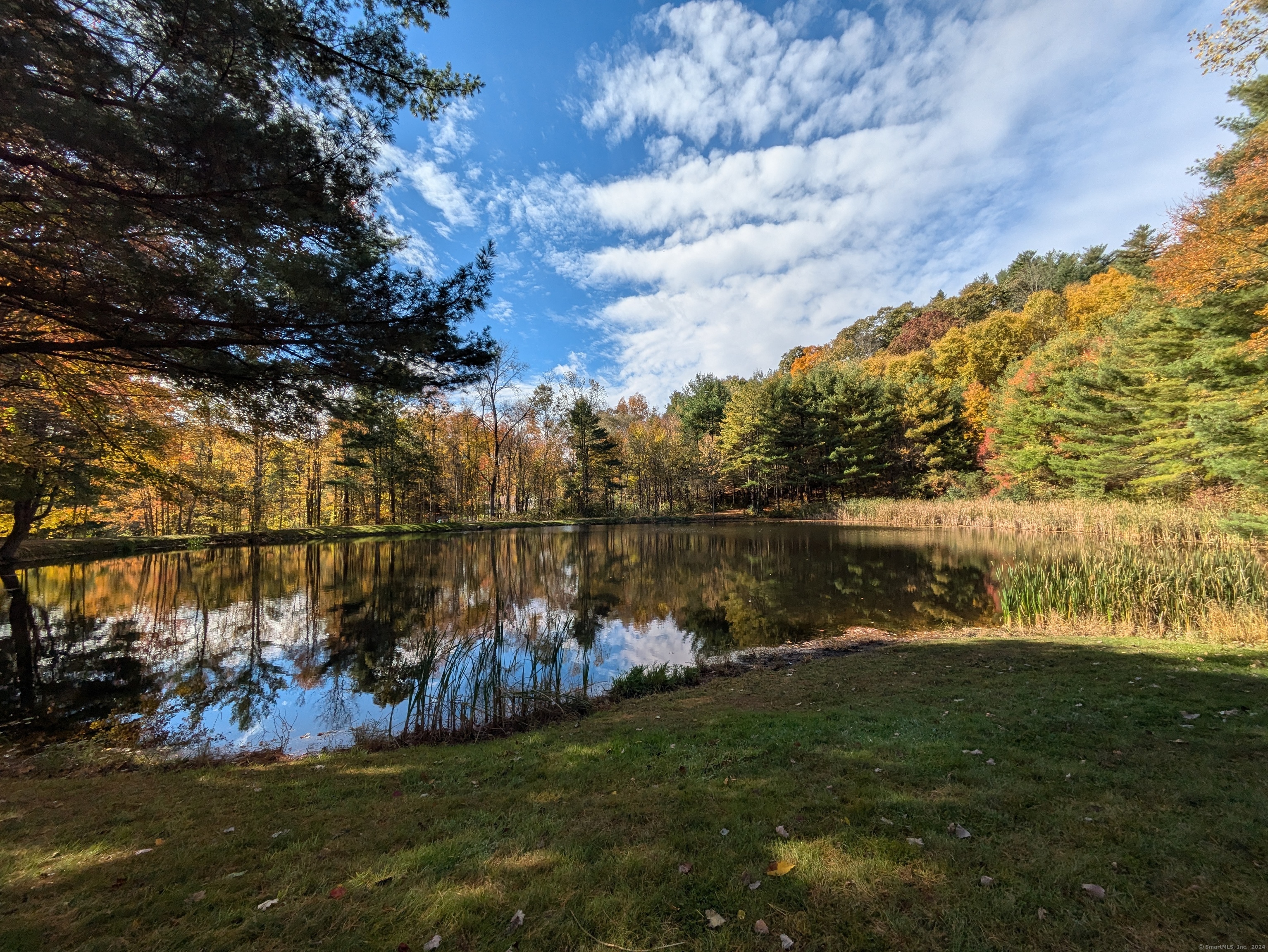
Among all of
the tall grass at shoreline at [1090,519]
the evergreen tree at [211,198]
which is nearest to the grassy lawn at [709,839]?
the evergreen tree at [211,198]

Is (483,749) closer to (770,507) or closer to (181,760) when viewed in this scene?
(181,760)

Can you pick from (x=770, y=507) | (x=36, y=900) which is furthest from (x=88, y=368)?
(x=770, y=507)

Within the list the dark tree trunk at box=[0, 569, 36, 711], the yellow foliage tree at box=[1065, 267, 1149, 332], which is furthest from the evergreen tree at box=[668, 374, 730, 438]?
the dark tree trunk at box=[0, 569, 36, 711]

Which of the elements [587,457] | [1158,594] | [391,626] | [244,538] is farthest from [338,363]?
[587,457]

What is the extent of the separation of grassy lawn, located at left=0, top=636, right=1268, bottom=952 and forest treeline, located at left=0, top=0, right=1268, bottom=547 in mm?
3926

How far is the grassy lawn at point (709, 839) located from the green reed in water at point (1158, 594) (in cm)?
422

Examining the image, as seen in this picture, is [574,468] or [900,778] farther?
[574,468]

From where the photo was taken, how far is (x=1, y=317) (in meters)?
4.75

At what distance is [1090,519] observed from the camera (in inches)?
749

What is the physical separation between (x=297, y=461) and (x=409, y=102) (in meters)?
31.4

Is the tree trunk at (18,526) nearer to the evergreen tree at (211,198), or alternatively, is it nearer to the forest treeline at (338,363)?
the forest treeline at (338,363)

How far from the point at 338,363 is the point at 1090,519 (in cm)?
2642

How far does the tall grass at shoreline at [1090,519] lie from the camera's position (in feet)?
42.4

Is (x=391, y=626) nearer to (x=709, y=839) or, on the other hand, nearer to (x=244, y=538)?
(x=709, y=839)
